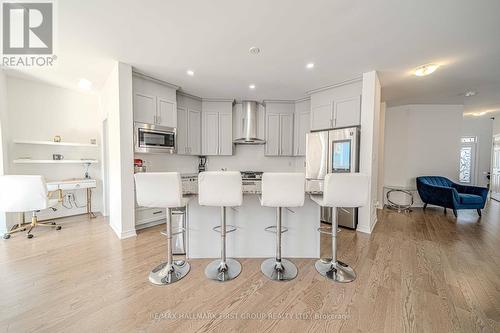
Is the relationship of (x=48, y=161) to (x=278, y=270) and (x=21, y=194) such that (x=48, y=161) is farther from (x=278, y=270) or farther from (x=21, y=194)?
(x=278, y=270)

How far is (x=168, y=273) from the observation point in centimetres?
196

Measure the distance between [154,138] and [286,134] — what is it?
2.92 metres

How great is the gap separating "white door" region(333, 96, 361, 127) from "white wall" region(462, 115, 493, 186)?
602 centimetres

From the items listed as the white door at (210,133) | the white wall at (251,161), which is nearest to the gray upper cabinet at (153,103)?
the white door at (210,133)

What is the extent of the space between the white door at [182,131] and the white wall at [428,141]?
5390 mm

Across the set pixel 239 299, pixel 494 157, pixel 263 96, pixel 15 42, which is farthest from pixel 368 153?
pixel 494 157

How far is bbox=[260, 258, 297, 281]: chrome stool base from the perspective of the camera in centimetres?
195

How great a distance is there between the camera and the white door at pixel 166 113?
11.2ft

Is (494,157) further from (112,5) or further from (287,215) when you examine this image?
(112,5)

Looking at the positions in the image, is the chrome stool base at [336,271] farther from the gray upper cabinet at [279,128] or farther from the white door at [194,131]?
the white door at [194,131]

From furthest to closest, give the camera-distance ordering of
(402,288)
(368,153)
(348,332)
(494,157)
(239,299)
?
(494,157)
(368,153)
(402,288)
(239,299)
(348,332)

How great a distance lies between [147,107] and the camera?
3.25m

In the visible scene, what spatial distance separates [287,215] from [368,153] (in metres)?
1.84

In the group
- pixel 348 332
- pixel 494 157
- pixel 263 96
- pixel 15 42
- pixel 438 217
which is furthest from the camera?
pixel 494 157
